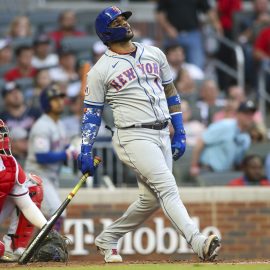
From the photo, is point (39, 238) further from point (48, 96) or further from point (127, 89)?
point (48, 96)

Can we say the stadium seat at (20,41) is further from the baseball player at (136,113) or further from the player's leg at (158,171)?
the player's leg at (158,171)

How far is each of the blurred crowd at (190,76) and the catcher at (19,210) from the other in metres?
3.63

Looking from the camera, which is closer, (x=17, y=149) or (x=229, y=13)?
(x=17, y=149)

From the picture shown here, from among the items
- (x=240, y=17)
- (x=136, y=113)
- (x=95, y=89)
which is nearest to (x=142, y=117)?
(x=136, y=113)

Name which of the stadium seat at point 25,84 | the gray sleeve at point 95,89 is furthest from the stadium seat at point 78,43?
the gray sleeve at point 95,89

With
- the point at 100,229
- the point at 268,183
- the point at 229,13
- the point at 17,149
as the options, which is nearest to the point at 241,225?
the point at 268,183

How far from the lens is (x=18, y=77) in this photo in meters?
17.6

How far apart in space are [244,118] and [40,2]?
19.2ft

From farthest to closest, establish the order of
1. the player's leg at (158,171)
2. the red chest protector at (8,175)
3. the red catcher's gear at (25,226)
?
the red catcher's gear at (25,226) < the red chest protector at (8,175) < the player's leg at (158,171)

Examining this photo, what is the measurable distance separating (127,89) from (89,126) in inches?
17.8

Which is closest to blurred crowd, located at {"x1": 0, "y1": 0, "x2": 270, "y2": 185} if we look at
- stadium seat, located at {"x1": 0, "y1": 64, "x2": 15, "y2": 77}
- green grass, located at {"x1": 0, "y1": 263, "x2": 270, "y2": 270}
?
stadium seat, located at {"x1": 0, "y1": 64, "x2": 15, "y2": 77}

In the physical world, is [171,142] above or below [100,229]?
above

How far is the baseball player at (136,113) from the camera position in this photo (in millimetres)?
10219

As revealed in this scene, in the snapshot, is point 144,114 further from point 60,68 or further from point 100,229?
point 60,68
